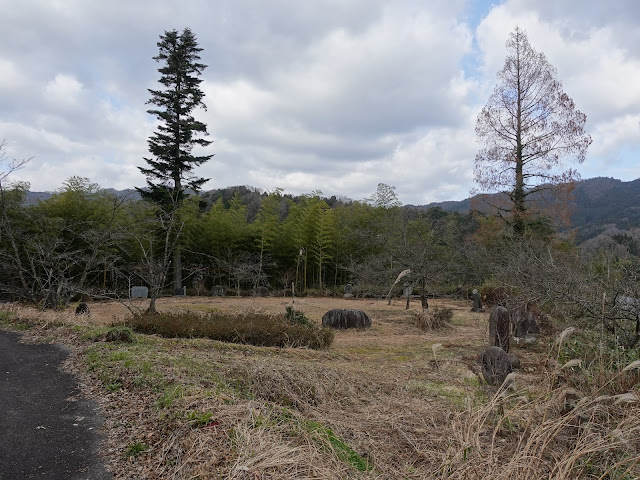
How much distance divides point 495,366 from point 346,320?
19.1ft

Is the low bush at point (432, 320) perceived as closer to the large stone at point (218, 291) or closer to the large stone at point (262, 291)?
the large stone at point (262, 291)

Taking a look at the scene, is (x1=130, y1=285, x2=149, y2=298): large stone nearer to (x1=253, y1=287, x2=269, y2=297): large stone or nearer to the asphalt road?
(x1=253, y1=287, x2=269, y2=297): large stone

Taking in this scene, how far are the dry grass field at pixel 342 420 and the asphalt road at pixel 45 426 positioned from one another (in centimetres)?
14

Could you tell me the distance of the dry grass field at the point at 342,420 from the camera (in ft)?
7.32

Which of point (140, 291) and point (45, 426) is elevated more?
point (45, 426)

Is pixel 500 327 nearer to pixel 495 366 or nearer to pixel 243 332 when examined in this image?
pixel 495 366

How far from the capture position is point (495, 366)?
4828mm

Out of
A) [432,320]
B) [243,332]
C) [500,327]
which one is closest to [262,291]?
[432,320]

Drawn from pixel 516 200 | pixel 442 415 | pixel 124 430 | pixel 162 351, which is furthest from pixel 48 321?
pixel 516 200

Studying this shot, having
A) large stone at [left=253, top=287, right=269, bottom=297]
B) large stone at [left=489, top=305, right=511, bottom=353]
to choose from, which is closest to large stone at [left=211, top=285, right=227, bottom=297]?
large stone at [left=253, top=287, right=269, bottom=297]

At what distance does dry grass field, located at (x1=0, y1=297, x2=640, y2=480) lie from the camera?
2.23 m

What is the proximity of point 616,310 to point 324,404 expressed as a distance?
320 centimetres

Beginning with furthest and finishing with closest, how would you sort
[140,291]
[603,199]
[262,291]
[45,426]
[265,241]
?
1. [603,199]
2. [265,241]
3. [262,291]
4. [140,291]
5. [45,426]

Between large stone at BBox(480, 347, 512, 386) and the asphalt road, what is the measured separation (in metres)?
4.02
